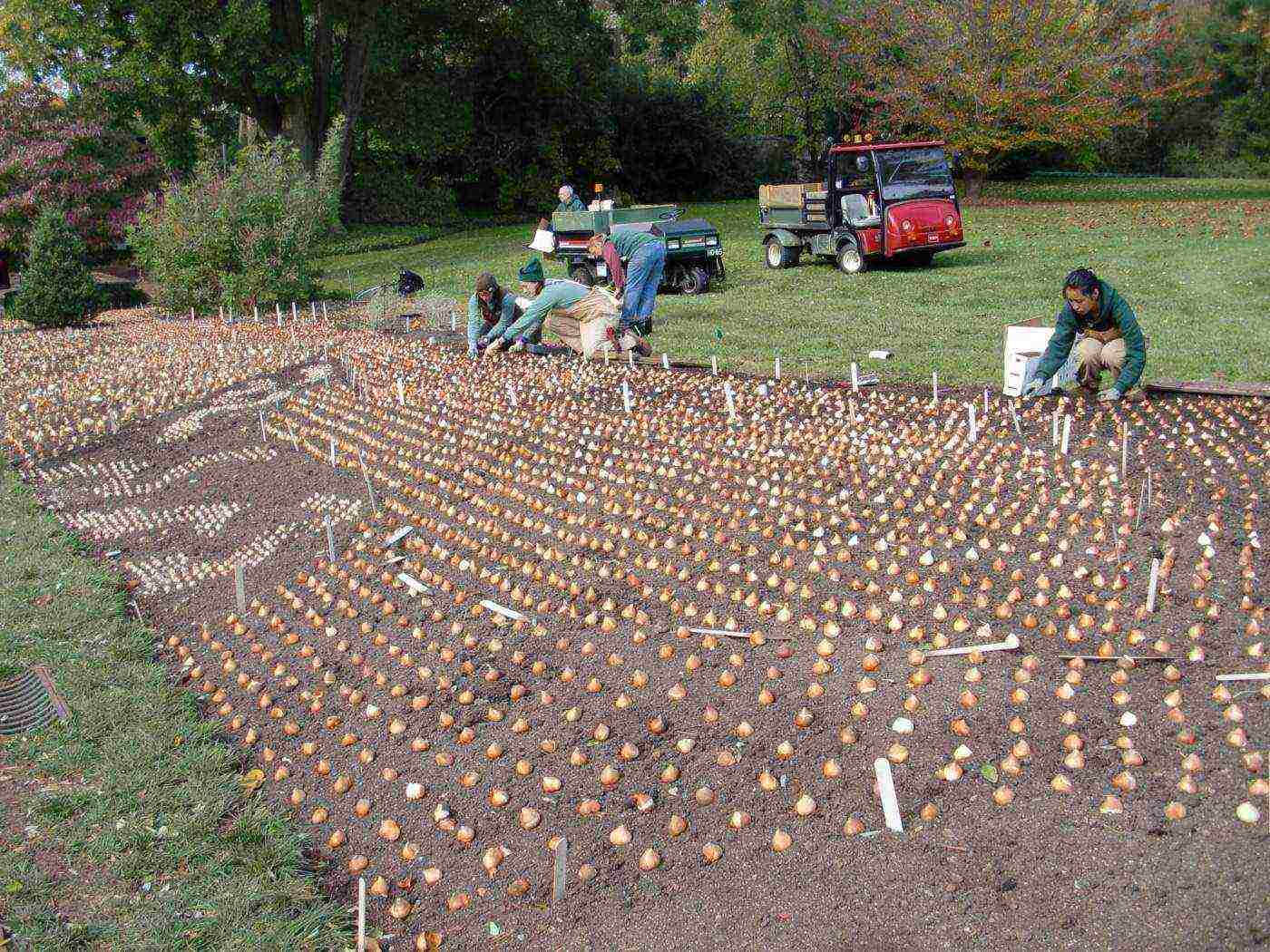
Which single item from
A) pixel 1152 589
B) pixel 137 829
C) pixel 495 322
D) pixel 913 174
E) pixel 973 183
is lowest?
pixel 137 829

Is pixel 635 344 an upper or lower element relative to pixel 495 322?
lower

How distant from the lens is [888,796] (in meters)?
3.49

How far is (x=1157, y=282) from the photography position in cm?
1420

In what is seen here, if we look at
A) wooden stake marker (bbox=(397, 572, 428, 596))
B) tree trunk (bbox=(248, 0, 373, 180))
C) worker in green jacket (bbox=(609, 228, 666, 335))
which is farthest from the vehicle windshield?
tree trunk (bbox=(248, 0, 373, 180))

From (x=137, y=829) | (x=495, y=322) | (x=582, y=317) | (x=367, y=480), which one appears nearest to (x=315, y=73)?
(x=495, y=322)

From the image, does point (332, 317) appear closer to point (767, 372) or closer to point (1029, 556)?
point (767, 372)

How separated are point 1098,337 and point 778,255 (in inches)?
407

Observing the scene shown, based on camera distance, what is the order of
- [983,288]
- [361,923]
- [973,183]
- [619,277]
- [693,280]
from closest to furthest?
[361,923] < [619,277] < [983,288] < [693,280] < [973,183]

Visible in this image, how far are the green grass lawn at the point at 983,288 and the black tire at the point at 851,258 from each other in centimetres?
19

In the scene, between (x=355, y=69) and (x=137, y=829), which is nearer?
(x=137, y=829)

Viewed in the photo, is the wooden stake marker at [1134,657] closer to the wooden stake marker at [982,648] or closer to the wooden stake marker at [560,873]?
the wooden stake marker at [982,648]

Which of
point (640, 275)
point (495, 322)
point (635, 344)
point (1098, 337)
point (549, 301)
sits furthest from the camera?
point (495, 322)

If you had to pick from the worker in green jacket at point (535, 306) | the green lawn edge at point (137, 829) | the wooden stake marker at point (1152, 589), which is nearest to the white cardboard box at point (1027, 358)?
the wooden stake marker at point (1152, 589)

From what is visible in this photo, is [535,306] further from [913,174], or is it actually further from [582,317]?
[913,174]
